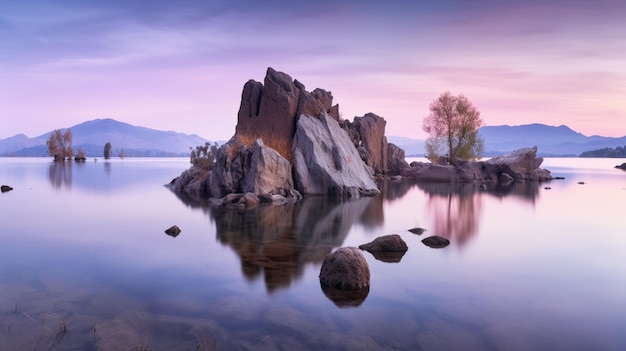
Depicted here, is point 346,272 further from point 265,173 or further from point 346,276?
point 265,173

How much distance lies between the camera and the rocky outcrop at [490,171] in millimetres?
60594

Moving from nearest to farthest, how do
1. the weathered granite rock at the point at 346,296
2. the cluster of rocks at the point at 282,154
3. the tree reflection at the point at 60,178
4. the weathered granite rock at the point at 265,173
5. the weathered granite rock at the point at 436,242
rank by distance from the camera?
1. the weathered granite rock at the point at 346,296
2. the weathered granite rock at the point at 436,242
3. the weathered granite rock at the point at 265,173
4. the cluster of rocks at the point at 282,154
5. the tree reflection at the point at 60,178

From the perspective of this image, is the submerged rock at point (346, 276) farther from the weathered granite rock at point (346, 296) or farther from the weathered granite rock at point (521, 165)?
the weathered granite rock at point (521, 165)

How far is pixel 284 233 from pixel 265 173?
39.7 feet

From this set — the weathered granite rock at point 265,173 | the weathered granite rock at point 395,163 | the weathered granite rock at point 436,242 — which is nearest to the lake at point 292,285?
the weathered granite rock at point 436,242

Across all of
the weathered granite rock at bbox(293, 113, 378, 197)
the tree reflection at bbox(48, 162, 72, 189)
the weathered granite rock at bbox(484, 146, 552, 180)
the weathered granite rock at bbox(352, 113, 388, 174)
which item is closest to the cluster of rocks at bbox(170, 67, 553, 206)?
the weathered granite rock at bbox(293, 113, 378, 197)

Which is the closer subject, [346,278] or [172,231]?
[346,278]

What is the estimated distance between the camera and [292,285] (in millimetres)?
11859

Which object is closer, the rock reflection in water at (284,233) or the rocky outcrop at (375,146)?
the rock reflection in water at (284,233)

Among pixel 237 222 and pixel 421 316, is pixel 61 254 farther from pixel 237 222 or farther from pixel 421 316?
pixel 421 316

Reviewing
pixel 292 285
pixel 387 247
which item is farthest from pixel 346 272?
pixel 387 247

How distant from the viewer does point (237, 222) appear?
885 inches

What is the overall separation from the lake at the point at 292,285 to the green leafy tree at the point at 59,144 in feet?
412

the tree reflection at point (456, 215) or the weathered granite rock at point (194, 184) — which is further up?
the weathered granite rock at point (194, 184)
